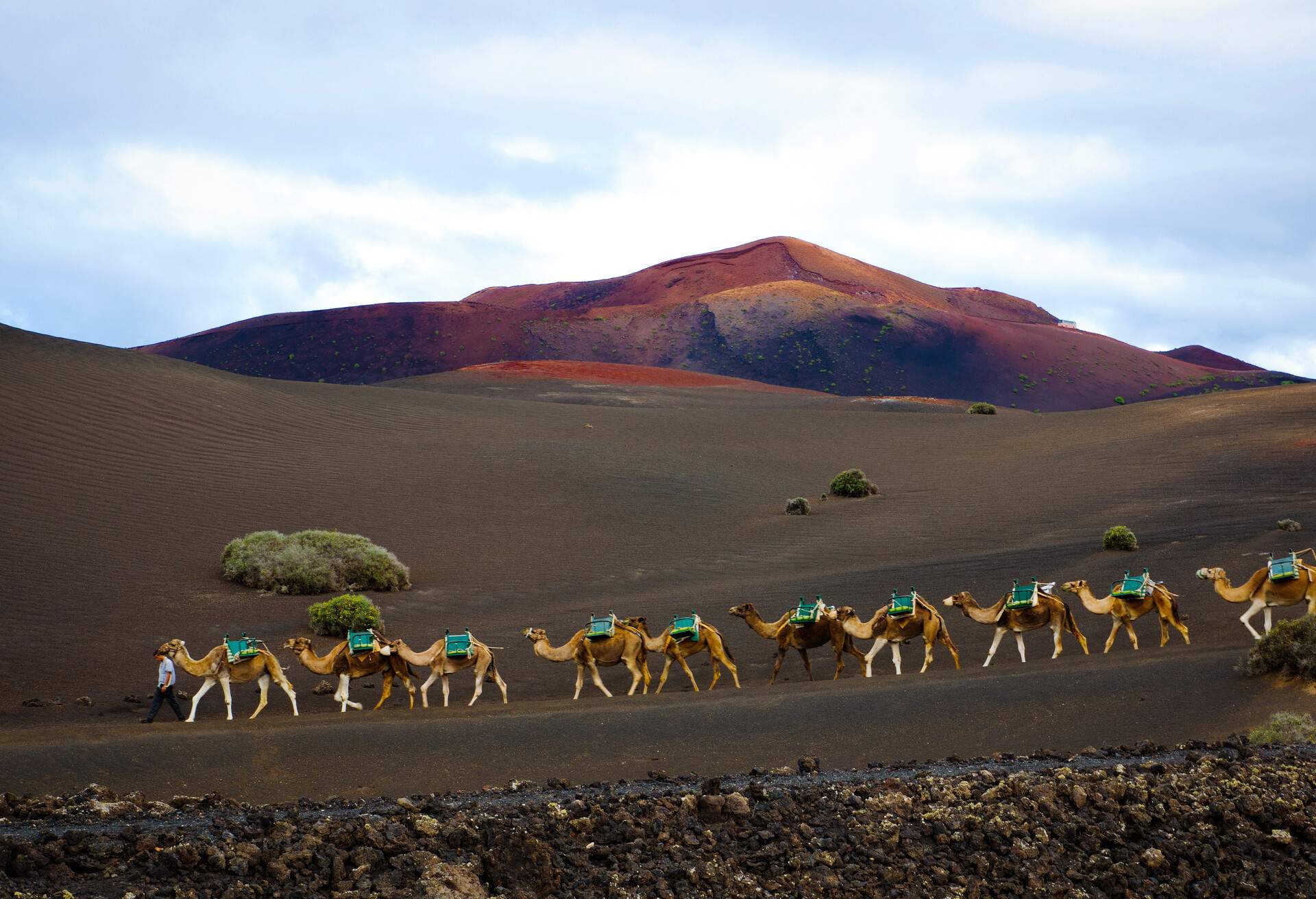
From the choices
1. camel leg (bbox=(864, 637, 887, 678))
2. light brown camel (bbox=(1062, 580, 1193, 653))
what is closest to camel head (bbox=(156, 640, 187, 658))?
camel leg (bbox=(864, 637, 887, 678))

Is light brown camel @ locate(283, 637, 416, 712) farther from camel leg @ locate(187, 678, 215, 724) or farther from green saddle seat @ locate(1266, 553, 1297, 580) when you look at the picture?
green saddle seat @ locate(1266, 553, 1297, 580)

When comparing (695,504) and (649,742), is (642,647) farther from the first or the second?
(695,504)

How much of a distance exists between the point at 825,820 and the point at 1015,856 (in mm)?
1351

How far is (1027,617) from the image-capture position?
17.6m

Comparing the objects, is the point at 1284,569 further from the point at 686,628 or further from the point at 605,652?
the point at 605,652

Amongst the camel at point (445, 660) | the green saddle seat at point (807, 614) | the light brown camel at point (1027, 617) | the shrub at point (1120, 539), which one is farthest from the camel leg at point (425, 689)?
the shrub at point (1120, 539)

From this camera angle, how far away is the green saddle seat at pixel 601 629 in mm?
16906

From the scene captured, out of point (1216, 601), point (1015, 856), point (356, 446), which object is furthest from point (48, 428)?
point (1015, 856)

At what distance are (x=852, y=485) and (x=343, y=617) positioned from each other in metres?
18.4

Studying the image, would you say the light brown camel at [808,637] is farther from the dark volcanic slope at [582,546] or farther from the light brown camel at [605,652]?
the light brown camel at [605,652]

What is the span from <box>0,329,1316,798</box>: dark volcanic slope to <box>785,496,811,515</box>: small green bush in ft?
1.39

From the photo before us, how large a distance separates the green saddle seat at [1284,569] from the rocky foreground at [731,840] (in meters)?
6.66

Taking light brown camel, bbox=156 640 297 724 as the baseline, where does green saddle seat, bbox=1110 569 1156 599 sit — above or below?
above

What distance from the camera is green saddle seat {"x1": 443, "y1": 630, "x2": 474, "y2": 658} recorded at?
16391 mm
